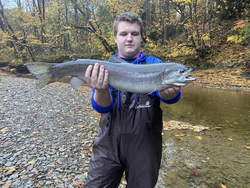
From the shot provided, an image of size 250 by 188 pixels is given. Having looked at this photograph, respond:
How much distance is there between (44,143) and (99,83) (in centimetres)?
421

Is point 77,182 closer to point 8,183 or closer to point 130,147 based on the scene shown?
point 8,183

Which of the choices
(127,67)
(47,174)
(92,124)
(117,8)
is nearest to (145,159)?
(127,67)

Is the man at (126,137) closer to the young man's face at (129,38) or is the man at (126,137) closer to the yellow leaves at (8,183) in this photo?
the young man's face at (129,38)

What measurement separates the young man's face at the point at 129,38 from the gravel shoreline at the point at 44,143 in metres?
3.10

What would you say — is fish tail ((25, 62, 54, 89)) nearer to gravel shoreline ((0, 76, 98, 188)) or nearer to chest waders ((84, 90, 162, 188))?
chest waders ((84, 90, 162, 188))

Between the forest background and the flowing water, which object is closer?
the flowing water

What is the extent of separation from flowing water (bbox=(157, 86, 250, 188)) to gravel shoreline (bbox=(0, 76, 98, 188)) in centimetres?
234

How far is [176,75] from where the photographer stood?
2.01 meters

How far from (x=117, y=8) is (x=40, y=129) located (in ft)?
67.3

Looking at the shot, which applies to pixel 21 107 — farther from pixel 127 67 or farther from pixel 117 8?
pixel 117 8

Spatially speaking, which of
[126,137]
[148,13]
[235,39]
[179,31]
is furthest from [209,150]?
[148,13]

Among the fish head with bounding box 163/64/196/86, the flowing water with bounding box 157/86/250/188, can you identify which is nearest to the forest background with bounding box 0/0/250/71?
the flowing water with bounding box 157/86/250/188

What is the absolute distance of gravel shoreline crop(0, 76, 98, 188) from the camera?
3723 mm

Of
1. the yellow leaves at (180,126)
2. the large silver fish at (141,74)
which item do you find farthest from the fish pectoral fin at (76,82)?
the yellow leaves at (180,126)
